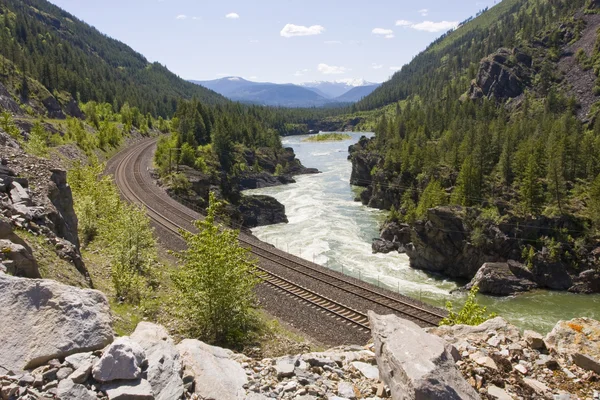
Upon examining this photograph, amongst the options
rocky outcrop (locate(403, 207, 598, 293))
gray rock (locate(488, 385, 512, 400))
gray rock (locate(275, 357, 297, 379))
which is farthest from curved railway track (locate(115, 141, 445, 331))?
rocky outcrop (locate(403, 207, 598, 293))

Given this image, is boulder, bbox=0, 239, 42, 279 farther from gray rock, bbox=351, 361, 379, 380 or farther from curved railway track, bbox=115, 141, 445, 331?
curved railway track, bbox=115, 141, 445, 331

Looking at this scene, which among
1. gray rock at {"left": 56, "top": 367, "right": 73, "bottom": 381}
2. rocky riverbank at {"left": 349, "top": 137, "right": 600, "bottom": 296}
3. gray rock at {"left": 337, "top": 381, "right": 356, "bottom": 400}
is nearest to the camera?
gray rock at {"left": 56, "top": 367, "right": 73, "bottom": 381}

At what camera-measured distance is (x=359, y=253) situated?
50844mm

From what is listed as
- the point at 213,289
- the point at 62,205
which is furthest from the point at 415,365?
the point at 62,205

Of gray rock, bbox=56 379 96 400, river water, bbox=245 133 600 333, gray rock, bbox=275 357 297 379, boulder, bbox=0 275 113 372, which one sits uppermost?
boulder, bbox=0 275 113 372

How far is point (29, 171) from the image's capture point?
1875 centimetres

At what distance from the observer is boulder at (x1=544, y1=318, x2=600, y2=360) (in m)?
10.4

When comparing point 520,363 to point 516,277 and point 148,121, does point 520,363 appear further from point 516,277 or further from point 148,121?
point 148,121

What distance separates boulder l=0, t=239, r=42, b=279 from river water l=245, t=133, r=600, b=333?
33.9 m

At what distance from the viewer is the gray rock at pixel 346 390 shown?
8.91 m

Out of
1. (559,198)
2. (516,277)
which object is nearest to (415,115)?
(559,198)

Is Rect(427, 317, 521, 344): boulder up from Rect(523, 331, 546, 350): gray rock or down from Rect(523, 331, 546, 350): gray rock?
down

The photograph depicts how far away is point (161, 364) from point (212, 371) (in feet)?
3.75

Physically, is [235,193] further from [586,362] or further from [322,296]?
[586,362]
